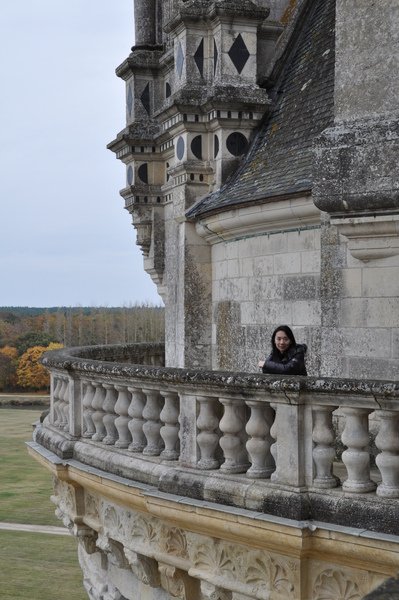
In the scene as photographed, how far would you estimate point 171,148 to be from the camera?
38.4 feet

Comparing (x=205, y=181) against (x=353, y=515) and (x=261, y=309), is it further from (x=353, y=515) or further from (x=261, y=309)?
(x=353, y=515)

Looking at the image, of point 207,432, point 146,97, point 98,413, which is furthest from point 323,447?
point 146,97

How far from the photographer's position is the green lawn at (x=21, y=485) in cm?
2887

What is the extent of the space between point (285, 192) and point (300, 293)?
2.77 ft

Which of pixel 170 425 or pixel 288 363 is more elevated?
pixel 288 363

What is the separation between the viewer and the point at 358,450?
5.01 m

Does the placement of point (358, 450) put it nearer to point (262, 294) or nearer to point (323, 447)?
point (323, 447)

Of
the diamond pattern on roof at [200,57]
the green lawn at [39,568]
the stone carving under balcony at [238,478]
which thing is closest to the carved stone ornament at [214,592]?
the stone carving under balcony at [238,478]

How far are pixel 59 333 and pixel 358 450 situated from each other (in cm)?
8743

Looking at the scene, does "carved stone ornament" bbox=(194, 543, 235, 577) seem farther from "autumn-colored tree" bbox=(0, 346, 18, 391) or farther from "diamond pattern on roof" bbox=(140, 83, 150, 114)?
"autumn-colored tree" bbox=(0, 346, 18, 391)

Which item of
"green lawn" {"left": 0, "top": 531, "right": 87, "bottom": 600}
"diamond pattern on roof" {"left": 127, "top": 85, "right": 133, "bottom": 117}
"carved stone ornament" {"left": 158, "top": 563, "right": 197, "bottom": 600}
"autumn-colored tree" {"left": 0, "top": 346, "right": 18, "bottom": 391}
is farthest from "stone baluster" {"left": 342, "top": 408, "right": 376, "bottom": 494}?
"autumn-colored tree" {"left": 0, "top": 346, "right": 18, "bottom": 391}

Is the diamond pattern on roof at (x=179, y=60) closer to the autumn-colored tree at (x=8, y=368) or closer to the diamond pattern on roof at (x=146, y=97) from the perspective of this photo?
the diamond pattern on roof at (x=146, y=97)

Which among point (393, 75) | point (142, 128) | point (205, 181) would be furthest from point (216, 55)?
point (393, 75)

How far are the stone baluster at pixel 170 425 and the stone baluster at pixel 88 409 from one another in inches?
50.4
